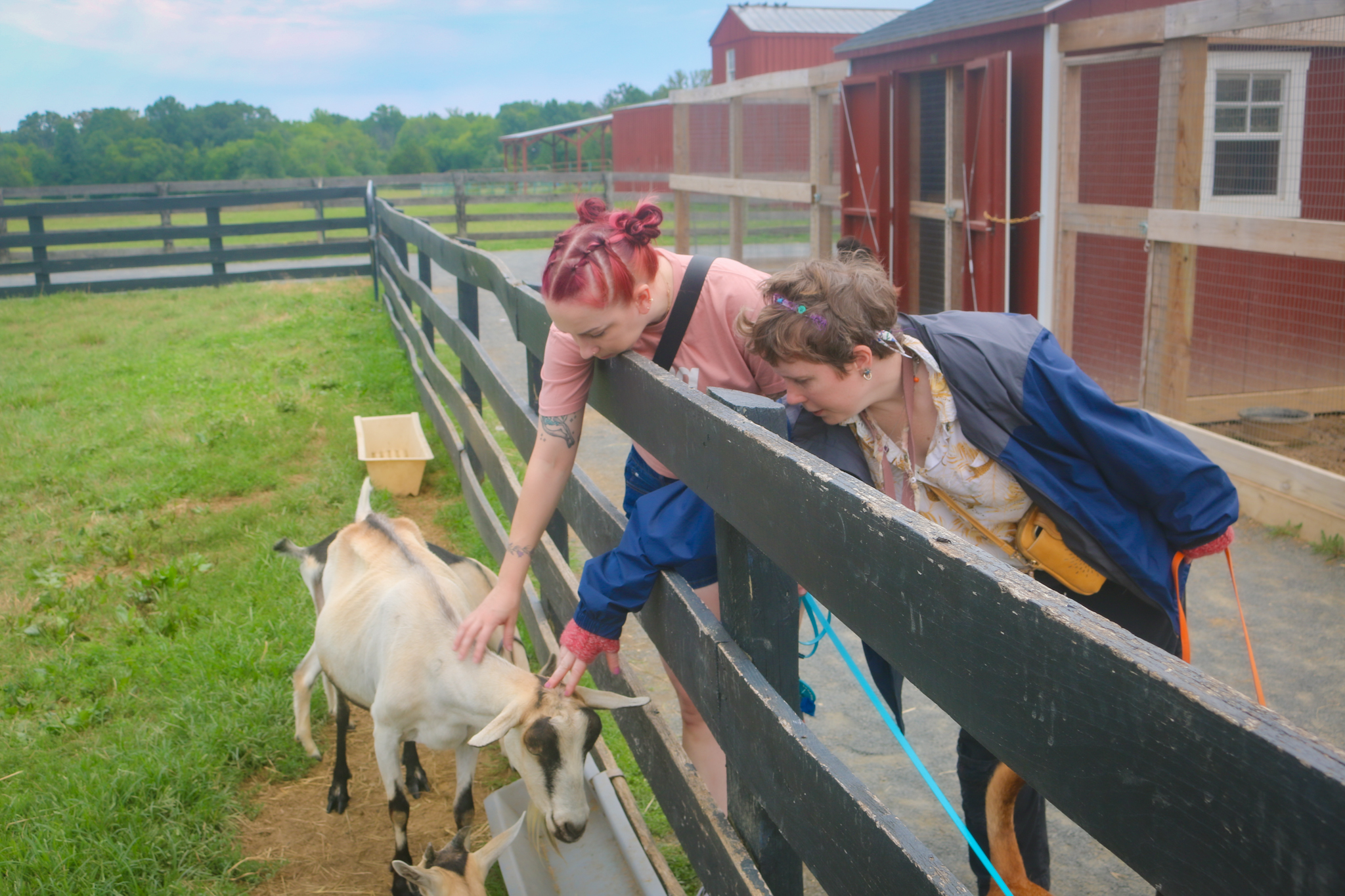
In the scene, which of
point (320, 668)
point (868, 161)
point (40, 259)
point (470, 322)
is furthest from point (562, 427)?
point (40, 259)

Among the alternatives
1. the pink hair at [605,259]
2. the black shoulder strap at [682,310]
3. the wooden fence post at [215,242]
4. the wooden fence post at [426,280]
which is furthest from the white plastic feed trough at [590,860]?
the wooden fence post at [215,242]

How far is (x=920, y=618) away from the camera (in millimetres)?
1103

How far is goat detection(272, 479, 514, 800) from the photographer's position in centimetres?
324

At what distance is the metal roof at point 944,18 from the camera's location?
7008mm

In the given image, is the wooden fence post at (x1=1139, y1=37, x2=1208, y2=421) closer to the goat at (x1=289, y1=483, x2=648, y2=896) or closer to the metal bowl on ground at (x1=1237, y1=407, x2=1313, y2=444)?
the metal bowl on ground at (x1=1237, y1=407, x2=1313, y2=444)

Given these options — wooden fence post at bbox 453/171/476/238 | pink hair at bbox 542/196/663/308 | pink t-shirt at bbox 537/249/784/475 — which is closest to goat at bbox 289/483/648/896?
pink t-shirt at bbox 537/249/784/475

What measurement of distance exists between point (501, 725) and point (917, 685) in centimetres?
130

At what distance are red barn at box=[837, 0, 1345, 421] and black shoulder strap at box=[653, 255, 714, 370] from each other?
14.2ft

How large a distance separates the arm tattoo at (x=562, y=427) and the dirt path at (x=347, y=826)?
1.33 m

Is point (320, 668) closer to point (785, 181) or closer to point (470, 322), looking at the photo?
point (470, 322)

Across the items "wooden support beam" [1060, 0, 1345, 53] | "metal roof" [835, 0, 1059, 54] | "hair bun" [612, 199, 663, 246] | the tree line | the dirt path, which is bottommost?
the dirt path

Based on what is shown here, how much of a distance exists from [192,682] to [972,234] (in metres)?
6.30

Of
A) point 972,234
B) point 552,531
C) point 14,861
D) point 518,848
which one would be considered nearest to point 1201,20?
point 972,234

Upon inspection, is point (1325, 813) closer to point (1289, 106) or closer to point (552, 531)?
point (552, 531)
